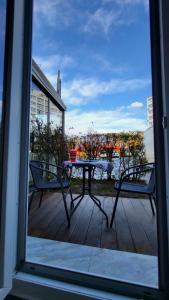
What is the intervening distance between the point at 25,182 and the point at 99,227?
3.83 feet

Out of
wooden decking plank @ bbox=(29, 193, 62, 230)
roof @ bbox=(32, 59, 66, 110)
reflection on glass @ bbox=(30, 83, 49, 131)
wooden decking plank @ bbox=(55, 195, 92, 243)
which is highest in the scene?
roof @ bbox=(32, 59, 66, 110)

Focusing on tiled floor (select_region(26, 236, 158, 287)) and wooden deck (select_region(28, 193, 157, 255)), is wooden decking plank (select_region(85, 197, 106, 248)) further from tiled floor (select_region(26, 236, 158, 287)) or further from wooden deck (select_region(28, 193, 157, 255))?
tiled floor (select_region(26, 236, 158, 287))

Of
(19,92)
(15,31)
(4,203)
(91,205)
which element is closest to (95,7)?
(15,31)

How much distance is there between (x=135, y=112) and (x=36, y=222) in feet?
9.10

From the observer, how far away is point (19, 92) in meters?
1.32

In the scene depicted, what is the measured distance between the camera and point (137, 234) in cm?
196

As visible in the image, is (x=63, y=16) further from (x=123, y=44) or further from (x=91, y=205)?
(x=91, y=205)

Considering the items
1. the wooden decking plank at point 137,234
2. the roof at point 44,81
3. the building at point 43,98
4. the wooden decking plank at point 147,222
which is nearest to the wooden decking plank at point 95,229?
the wooden decking plank at point 137,234

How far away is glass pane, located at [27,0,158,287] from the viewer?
1607mm

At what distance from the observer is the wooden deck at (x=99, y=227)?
1.79 metres

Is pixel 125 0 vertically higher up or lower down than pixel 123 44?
higher up

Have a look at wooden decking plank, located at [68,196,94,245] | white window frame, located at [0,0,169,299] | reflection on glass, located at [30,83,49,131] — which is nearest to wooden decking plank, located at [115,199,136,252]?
wooden decking plank, located at [68,196,94,245]

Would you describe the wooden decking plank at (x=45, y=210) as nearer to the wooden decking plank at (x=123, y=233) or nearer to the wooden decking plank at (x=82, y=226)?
the wooden decking plank at (x=82, y=226)

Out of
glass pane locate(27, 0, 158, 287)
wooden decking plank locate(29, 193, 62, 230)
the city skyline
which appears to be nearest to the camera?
glass pane locate(27, 0, 158, 287)
